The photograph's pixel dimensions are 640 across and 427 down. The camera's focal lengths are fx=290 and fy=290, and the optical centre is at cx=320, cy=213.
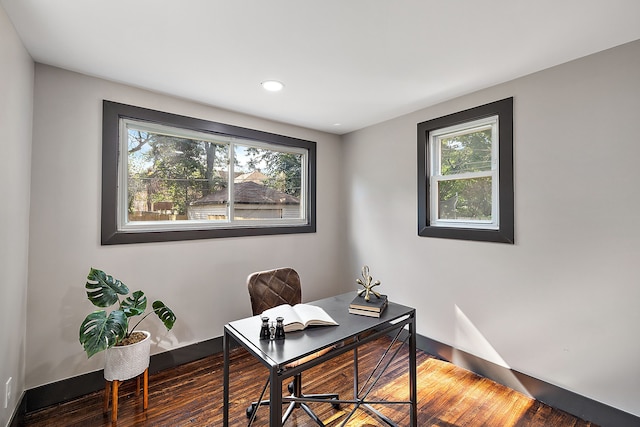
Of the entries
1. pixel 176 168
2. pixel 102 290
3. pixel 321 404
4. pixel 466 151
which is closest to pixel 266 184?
pixel 176 168

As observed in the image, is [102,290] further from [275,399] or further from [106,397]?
[275,399]

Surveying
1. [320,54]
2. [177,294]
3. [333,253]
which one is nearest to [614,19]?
[320,54]

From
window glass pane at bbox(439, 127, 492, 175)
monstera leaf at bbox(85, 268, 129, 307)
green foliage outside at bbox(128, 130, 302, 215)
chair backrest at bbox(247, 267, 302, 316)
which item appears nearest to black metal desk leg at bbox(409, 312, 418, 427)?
chair backrest at bbox(247, 267, 302, 316)

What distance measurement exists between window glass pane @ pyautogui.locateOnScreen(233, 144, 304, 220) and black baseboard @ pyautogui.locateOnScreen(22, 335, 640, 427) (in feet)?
4.47

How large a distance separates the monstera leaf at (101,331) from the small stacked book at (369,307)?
4.61 feet

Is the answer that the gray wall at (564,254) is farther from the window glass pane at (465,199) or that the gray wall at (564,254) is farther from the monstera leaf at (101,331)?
the monstera leaf at (101,331)

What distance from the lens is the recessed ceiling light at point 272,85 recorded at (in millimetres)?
2242

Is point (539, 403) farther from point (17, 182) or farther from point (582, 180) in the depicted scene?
point (17, 182)

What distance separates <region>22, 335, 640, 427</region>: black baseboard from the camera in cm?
181

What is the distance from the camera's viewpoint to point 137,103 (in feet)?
7.69

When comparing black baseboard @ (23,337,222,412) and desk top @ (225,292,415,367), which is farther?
black baseboard @ (23,337,222,412)

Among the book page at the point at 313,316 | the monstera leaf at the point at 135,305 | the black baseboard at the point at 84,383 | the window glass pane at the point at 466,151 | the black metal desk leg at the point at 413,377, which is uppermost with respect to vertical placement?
the window glass pane at the point at 466,151

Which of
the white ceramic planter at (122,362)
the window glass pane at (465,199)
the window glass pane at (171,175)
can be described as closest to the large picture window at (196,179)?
the window glass pane at (171,175)

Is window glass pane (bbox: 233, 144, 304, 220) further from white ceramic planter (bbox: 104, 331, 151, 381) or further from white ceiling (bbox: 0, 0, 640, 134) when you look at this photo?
white ceramic planter (bbox: 104, 331, 151, 381)
